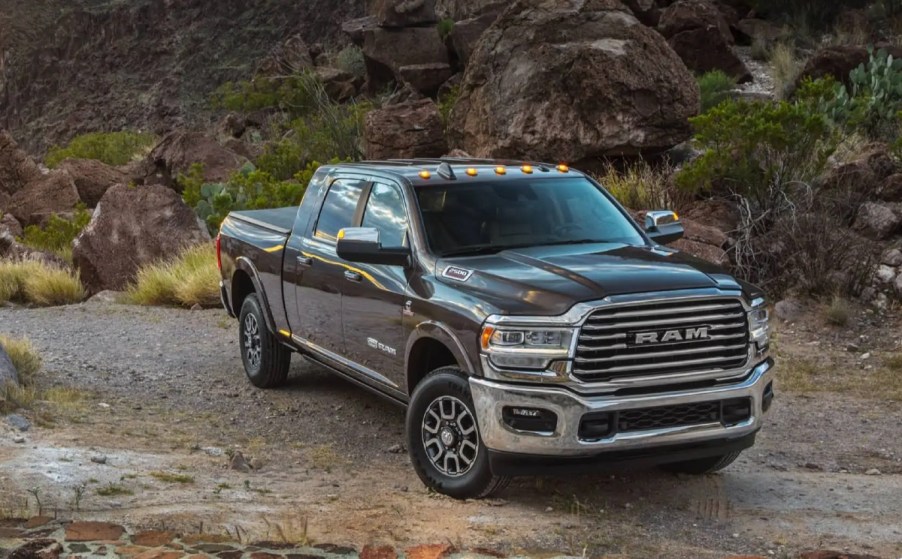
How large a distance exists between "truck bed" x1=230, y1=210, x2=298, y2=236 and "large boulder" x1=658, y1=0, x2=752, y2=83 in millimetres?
15585

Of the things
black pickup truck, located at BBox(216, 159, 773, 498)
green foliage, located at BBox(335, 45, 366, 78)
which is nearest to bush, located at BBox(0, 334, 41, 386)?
black pickup truck, located at BBox(216, 159, 773, 498)

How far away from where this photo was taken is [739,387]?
21.9 feet

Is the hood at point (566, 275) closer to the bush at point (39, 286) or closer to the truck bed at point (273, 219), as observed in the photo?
the truck bed at point (273, 219)

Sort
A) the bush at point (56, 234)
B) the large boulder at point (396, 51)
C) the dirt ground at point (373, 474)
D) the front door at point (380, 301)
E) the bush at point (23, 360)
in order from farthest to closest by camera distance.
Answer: the large boulder at point (396, 51)
the bush at point (56, 234)
the bush at point (23, 360)
the front door at point (380, 301)
the dirt ground at point (373, 474)

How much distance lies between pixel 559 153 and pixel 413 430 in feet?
33.8

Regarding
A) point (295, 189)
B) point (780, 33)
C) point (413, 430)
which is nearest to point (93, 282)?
point (295, 189)

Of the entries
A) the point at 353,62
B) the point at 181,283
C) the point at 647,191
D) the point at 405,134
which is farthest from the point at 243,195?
the point at 353,62

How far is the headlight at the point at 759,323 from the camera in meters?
6.80

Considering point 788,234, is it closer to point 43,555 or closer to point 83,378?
point 83,378

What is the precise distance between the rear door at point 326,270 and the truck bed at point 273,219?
0.50 m

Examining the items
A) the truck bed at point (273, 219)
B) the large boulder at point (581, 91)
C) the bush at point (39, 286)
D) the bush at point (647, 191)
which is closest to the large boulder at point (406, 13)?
the large boulder at point (581, 91)

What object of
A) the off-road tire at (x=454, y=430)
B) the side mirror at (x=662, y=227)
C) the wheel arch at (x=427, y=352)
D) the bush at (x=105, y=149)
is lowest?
the bush at (x=105, y=149)

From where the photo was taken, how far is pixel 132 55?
1597 inches

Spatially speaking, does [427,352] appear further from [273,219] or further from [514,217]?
[273,219]
